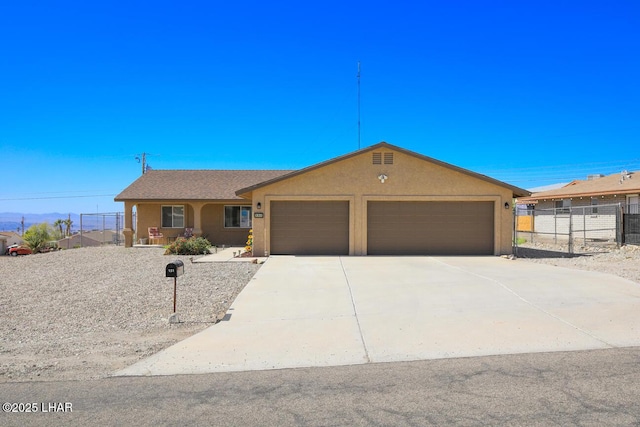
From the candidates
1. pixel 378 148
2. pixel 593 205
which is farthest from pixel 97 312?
pixel 593 205

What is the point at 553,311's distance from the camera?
305 inches

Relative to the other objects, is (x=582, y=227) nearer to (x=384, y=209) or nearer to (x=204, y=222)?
(x=384, y=209)

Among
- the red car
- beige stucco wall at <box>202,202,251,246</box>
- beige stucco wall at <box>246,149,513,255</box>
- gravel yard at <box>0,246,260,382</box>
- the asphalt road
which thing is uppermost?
beige stucco wall at <box>246,149,513,255</box>

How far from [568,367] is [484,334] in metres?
1.48

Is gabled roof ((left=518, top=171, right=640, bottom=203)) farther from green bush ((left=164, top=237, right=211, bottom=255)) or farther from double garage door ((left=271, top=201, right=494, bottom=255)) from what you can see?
green bush ((left=164, top=237, right=211, bottom=255))

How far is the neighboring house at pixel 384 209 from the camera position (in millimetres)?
16812

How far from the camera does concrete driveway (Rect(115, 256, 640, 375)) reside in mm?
5730

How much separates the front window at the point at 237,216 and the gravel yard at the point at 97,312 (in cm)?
791

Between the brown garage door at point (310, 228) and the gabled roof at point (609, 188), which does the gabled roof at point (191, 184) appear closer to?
the brown garage door at point (310, 228)

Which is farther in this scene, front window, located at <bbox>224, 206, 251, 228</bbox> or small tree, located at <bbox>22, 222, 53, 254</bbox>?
small tree, located at <bbox>22, 222, 53, 254</bbox>

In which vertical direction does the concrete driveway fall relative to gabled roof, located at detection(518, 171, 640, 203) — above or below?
below

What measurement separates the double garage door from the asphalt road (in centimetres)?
1159

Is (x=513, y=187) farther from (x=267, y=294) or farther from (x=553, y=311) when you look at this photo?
(x=267, y=294)

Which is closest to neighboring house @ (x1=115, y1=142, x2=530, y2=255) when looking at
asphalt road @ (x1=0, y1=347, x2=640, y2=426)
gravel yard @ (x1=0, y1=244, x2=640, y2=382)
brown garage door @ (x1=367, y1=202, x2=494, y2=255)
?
brown garage door @ (x1=367, y1=202, x2=494, y2=255)
